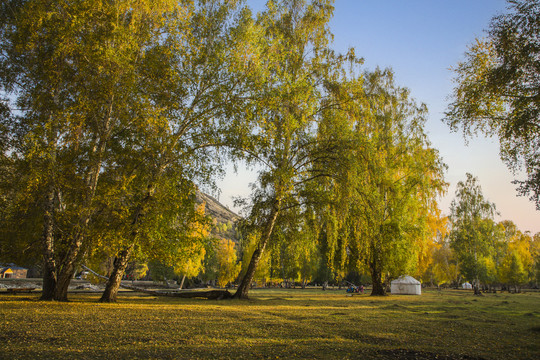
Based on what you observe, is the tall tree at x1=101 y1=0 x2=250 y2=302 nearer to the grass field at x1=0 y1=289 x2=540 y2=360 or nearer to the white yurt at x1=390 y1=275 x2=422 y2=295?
the grass field at x1=0 y1=289 x2=540 y2=360

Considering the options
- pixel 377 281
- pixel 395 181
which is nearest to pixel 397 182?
pixel 395 181

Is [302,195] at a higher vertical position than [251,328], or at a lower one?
higher

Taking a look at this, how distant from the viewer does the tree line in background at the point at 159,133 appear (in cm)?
1354

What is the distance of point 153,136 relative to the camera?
14695mm

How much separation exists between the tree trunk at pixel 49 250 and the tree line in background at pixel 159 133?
59 mm

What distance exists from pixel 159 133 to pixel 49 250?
6927mm

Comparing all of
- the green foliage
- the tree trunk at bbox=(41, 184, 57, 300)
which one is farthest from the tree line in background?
the green foliage

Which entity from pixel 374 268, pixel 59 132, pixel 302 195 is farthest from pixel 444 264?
pixel 59 132

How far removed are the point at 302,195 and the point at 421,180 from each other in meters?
14.4

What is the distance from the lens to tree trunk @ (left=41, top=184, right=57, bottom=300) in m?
14.0

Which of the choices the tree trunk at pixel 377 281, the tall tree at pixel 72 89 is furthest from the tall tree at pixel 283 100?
the tree trunk at pixel 377 281

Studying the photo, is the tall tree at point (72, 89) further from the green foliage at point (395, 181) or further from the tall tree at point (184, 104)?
the green foliage at point (395, 181)

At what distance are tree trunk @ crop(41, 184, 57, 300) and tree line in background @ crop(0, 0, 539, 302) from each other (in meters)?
0.06

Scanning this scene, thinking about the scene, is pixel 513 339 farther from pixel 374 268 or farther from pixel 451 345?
pixel 374 268
